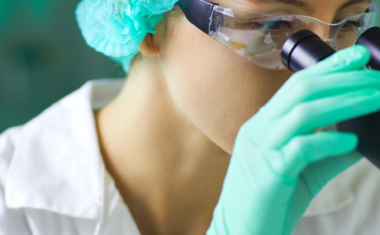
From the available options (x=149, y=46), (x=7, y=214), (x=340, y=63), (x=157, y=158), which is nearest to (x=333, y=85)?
(x=340, y=63)

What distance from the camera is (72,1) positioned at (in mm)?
2191

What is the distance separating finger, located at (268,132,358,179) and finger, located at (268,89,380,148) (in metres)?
0.02

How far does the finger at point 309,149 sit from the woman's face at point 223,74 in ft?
0.92

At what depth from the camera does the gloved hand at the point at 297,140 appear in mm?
586

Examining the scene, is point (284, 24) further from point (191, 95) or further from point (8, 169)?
point (8, 169)

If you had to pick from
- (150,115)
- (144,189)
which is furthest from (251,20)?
(144,189)

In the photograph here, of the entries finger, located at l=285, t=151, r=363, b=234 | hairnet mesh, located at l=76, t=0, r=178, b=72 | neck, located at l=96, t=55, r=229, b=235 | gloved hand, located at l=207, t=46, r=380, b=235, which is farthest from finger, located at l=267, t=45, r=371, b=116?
neck, located at l=96, t=55, r=229, b=235

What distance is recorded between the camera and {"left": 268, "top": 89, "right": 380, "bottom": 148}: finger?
0.58m

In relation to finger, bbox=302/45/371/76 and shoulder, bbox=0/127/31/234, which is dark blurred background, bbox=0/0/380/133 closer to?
shoulder, bbox=0/127/31/234

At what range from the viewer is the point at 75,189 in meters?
1.19

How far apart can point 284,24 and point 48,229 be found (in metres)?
0.93

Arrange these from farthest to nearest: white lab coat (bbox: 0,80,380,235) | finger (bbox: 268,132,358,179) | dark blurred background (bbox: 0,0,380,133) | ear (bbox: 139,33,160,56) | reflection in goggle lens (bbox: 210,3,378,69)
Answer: dark blurred background (bbox: 0,0,380,133) → white lab coat (bbox: 0,80,380,235) → ear (bbox: 139,33,160,56) → reflection in goggle lens (bbox: 210,3,378,69) → finger (bbox: 268,132,358,179)

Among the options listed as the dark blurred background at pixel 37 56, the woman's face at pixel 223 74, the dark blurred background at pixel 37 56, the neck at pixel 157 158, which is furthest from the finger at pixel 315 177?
the dark blurred background at pixel 37 56

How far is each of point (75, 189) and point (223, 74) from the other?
0.65m
